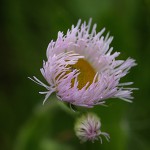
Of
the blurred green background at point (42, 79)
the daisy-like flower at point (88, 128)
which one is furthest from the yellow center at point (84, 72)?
the blurred green background at point (42, 79)

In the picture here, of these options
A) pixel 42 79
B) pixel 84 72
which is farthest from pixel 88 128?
pixel 42 79

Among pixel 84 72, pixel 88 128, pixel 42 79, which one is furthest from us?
pixel 42 79

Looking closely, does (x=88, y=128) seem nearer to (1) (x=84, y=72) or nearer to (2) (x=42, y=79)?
(1) (x=84, y=72)

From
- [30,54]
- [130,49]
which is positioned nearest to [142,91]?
[130,49]

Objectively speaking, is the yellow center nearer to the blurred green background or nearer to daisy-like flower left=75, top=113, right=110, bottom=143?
daisy-like flower left=75, top=113, right=110, bottom=143

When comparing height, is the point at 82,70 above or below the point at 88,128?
above

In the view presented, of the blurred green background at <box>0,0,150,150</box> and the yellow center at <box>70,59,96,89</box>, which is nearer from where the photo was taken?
the yellow center at <box>70,59,96,89</box>

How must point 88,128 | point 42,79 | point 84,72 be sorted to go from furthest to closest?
point 42,79 → point 84,72 → point 88,128

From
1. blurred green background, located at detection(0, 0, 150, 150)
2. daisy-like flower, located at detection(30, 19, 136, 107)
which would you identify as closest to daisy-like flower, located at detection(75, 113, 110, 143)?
daisy-like flower, located at detection(30, 19, 136, 107)
